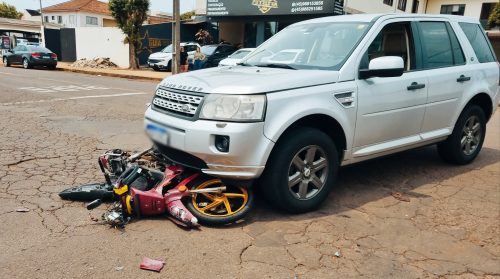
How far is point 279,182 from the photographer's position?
11.7ft

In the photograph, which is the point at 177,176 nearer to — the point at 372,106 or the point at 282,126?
the point at 282,126

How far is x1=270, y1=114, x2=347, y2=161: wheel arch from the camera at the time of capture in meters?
3.66

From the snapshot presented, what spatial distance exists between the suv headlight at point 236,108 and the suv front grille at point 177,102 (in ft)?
0.43

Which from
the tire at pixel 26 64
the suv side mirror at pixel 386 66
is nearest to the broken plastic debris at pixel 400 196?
the suv side mirror at pixel 386 66

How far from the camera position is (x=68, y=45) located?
29578mm

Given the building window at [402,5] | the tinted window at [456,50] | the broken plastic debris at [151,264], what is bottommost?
the broken plastic debris at [151,264]

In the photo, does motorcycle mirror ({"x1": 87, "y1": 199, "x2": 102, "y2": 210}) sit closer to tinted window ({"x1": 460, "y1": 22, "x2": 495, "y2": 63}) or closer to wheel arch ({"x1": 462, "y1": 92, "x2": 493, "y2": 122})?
wheel arch ({"x1": 462, "y1": 92, "x2": 493, "y2": 122})

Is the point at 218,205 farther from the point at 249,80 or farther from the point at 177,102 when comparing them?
the point at 249,80

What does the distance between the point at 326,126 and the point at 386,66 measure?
2.49 feet

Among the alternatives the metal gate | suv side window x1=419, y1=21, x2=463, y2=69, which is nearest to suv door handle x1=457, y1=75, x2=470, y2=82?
suv side window x1=419, y1=21, x2=463, y2=69

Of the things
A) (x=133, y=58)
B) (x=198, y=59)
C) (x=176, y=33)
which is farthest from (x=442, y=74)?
(x=133, y=58)

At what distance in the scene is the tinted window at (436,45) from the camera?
15.6ft

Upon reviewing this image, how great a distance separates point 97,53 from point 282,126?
2628 centimetres

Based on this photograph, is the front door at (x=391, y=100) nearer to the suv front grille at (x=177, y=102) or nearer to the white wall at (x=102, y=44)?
the suv front grille at (x=177, y=102)
